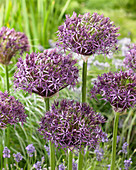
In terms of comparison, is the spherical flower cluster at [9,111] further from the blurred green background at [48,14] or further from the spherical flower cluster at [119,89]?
the blurred green background at [48,14]

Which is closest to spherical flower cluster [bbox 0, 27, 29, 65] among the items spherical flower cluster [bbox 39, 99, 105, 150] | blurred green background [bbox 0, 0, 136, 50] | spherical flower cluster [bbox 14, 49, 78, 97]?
blurred green background [bbox 0, 0, 136, 50]

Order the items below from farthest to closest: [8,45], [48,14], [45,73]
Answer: [48,14] < [8,45] < [45,73]

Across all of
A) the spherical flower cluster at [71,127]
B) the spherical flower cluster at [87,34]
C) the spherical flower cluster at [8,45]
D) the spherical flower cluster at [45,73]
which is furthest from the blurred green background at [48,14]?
the spherical flower cluster at [71,127]

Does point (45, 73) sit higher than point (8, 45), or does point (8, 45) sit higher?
point (8, 45)

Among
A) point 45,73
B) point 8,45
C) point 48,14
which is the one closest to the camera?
point 45,73

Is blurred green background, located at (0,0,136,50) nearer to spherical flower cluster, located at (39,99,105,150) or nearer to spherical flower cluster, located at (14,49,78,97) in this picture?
spherical flower cluster, located at (14,49,78,97)

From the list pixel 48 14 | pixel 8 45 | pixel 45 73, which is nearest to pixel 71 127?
pixel 45 73

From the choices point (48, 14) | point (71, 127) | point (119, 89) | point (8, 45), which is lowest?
point (71, 127)

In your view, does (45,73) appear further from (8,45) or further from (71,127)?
(8,45)
